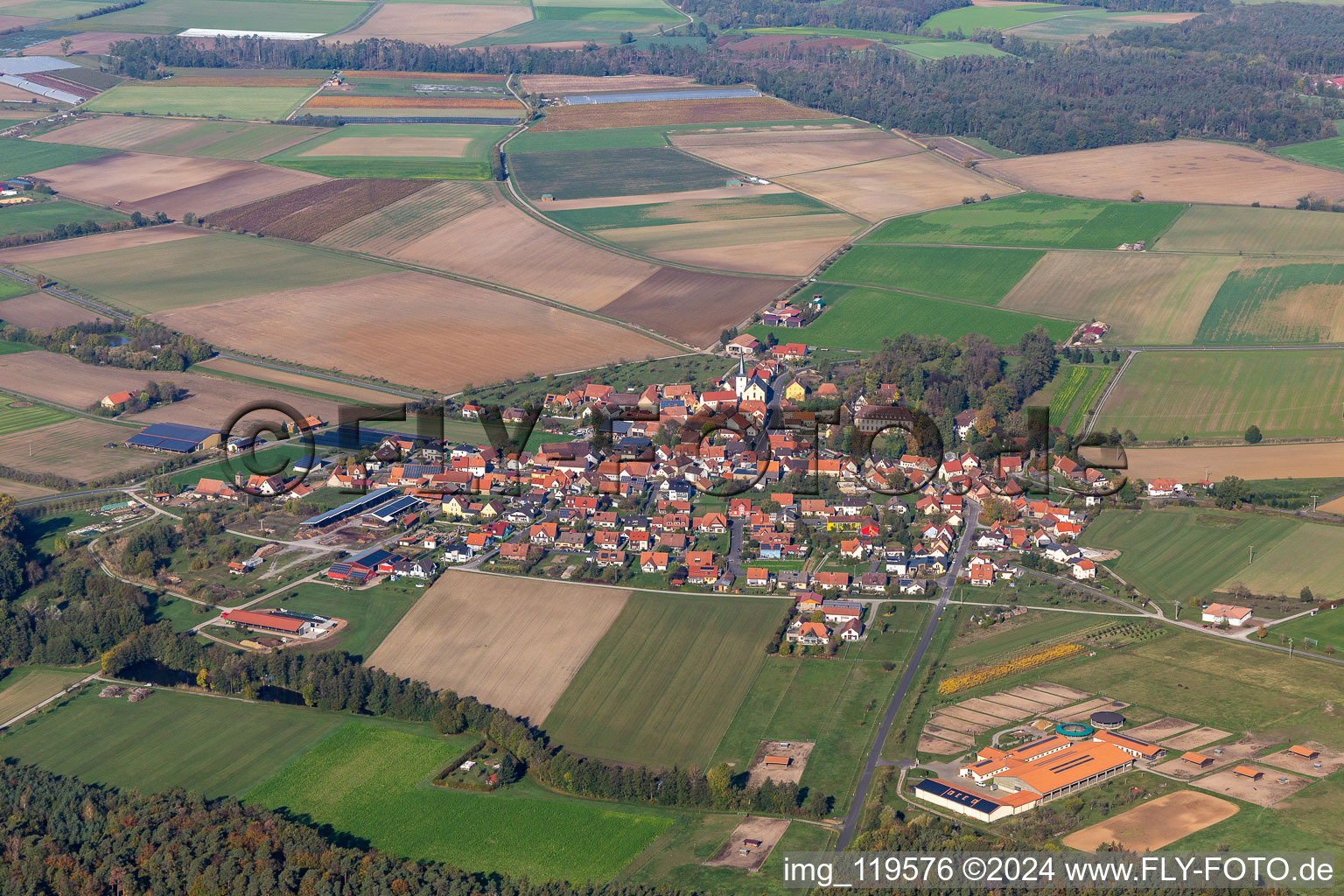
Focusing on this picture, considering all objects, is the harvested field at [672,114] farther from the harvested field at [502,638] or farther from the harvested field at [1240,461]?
the harvested field at [502,638]

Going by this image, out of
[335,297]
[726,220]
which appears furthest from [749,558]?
[726,220]

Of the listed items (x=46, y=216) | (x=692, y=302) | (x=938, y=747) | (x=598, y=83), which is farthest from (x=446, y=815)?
(x=598, y=83)

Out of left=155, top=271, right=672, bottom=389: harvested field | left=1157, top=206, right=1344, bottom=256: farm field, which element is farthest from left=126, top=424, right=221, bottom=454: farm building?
left=1157, top=206, right=1344, bottom=256: farm field

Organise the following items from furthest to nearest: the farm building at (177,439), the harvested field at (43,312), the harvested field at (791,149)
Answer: the harvested field at (791,149) < the harvested field at (43,312) < the farm building at (177,439)

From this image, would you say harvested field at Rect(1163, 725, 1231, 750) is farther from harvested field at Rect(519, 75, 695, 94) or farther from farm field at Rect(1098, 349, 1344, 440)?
harvested field at Rect(519, 75, 695, 94)

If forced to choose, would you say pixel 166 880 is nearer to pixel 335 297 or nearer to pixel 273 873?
pixel 273 873

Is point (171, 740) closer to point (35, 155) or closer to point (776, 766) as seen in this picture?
point (776, 766)

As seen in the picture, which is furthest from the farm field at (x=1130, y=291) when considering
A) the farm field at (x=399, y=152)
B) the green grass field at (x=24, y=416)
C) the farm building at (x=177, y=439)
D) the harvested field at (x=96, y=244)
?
the harvested field at (x=96, y=244)

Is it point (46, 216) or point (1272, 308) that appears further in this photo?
point (46, 216)
